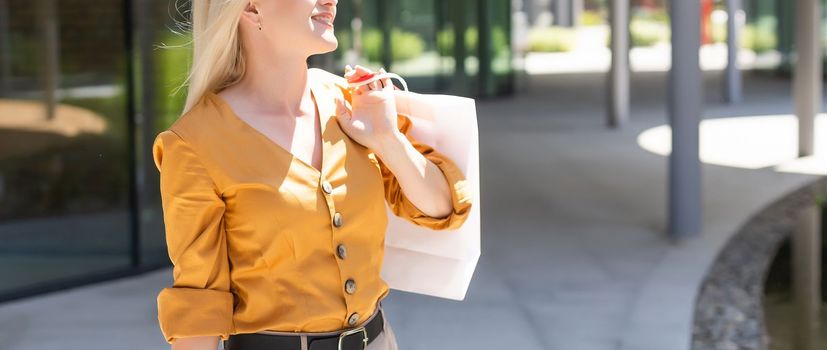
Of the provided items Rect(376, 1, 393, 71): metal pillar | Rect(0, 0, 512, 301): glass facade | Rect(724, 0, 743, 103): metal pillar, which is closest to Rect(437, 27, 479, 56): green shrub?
Rect(376, 1, 393, 71): metal pillar

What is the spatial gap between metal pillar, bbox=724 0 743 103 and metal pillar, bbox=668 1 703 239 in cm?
1075

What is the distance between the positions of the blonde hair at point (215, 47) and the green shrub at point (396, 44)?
17146mm

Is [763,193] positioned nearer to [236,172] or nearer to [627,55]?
[627,55]

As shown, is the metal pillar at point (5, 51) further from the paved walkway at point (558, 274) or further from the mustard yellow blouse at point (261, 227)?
the mustard yellow blouse at point (261, 227)

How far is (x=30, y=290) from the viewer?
8125 mm

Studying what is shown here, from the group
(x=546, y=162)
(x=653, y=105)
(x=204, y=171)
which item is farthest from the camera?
(x=653, y=105)

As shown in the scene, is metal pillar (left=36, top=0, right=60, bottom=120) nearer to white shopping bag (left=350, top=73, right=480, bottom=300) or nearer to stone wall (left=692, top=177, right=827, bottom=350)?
stone wall (left=692, top=177, right=827, bottom=350)

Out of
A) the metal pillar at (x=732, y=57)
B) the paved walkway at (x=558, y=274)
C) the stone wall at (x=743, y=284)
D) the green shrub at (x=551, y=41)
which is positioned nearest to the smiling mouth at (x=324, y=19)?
the paved walkway at (x=558, y=274)

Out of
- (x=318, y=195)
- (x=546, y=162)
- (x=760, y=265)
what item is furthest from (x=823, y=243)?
(x=318, y=195)

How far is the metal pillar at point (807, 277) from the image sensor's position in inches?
281

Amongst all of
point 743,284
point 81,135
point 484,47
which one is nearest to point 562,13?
point 484,47

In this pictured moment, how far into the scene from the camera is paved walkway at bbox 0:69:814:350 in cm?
689

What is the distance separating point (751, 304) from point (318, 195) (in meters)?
5.88

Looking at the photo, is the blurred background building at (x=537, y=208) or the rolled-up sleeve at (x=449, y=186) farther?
the blurred background building at (x=537, y=208)
